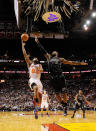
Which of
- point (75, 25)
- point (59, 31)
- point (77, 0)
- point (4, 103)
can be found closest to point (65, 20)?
point (75, 25)

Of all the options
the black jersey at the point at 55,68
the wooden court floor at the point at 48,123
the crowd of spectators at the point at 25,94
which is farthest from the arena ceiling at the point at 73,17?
the crowd of spectators at the point at 25,94

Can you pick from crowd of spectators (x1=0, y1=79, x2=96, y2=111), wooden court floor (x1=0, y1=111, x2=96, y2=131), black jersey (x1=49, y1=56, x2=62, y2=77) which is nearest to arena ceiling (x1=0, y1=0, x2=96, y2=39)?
black jersey (x1=49, y1=56, x2=62, y2=77)

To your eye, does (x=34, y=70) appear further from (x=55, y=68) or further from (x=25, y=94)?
(x=25, y=94)

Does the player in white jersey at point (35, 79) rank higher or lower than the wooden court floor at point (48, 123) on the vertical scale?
higher

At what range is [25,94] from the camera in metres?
20.6

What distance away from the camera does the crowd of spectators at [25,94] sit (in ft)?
60.1

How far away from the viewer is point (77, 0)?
A: 6523 millimetres

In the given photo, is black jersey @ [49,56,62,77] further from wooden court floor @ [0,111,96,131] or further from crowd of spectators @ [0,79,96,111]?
crowd of spectators @ [0,79,96,111]

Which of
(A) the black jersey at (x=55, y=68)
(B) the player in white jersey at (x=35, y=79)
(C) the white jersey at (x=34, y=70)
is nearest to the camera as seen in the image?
(A) the black jersey at (x=55, y=68)

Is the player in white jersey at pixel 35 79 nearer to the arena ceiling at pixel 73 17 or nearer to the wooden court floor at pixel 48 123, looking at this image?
the wooden court floor at pixel 48 123

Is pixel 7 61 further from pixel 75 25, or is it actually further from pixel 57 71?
pixel 57 71

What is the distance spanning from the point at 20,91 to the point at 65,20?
43.2ft

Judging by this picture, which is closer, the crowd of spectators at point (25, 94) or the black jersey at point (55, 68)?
the black jersey at point (55, 68)

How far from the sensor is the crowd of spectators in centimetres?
1833
